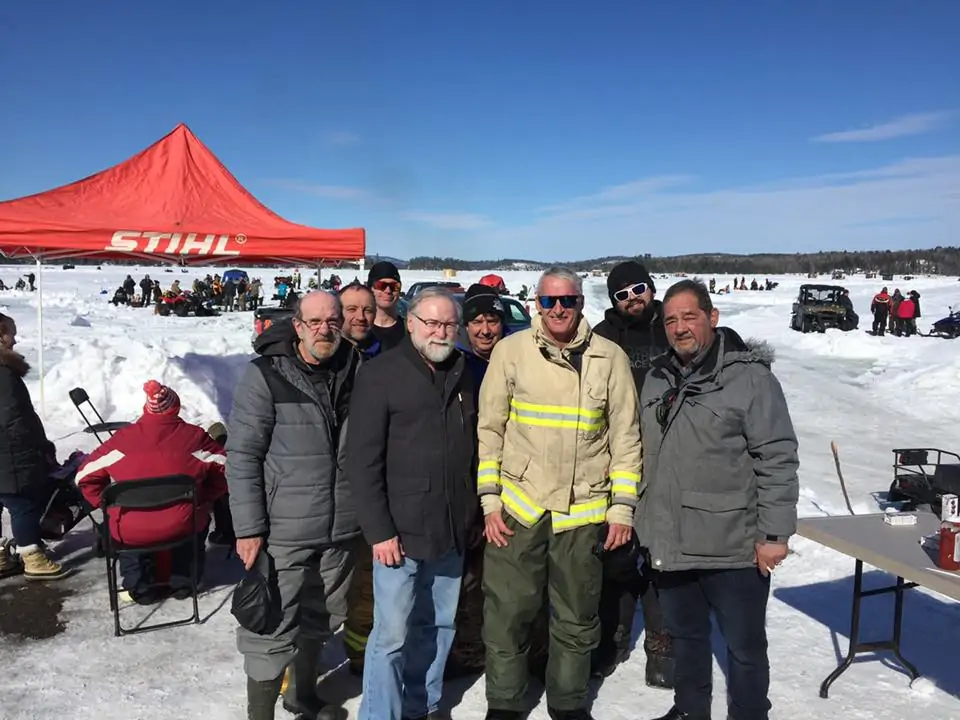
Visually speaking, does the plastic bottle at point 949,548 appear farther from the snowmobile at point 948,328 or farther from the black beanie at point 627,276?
the snowmobile at point 948,328

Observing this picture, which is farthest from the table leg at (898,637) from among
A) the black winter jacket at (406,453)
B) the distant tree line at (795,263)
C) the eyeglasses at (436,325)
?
the distant tree line at (795,263)

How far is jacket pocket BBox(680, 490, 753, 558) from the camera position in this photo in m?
2.50

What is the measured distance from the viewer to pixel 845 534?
3006 millimetres

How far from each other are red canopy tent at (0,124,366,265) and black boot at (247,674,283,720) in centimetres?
466

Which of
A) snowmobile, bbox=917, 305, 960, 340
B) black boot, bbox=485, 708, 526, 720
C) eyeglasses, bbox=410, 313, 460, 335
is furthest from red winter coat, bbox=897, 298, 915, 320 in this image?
eyeglasses, bbox=410, 313, 460, 335

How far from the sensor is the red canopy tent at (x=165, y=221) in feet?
20.1

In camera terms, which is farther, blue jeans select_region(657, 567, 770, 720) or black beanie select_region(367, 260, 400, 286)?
black beanie select_region(367, 260, 400, 286)

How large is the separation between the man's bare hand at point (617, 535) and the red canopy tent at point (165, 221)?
15.6 ft

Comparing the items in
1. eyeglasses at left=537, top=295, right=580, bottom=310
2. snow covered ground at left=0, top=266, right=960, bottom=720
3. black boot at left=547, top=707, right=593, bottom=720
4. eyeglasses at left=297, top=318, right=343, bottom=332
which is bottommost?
snow covered ground at left=0, top=266, right=960, bottom=720

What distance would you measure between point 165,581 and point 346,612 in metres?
1.78

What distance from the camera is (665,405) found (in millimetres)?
2643

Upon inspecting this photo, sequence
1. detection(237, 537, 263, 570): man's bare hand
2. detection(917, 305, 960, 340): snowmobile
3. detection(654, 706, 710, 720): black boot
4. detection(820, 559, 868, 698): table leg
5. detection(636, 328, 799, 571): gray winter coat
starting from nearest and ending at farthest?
detection(636, 328, 799, 571): gray winter coat
detection(237, 537, 263, 570): man's bare hand
detection(654, 706, 710, 720): black boot
detection(820, 559, 868, 698): table leg
detection(917, 305, 960, 340): snowmobile

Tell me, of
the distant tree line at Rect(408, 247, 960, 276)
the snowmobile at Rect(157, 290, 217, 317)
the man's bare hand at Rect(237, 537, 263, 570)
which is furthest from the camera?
the distant tree line at Rect(408, 247, 960, 276)

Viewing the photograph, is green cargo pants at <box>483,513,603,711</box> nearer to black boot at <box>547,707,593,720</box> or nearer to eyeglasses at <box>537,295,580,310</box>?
black boot at <box>547,707,593,720</box>
